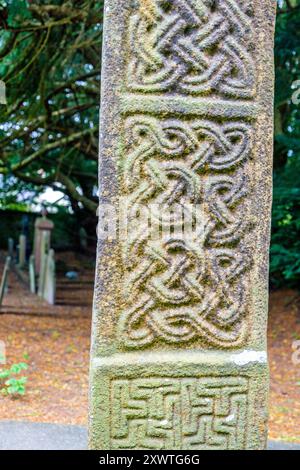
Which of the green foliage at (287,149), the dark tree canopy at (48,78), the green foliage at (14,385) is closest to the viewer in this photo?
the green foliage at (14,385)

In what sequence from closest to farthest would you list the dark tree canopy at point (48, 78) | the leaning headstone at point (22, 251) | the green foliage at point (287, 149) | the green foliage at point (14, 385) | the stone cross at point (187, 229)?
the stone cross at point (187, 229), the green foliage at point (14, 385), the dark tree canopy at point (48, 78), the green foliage at point (287, 149), the leaning headstone at point (22, 251)

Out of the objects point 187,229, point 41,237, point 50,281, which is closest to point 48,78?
point 50,281

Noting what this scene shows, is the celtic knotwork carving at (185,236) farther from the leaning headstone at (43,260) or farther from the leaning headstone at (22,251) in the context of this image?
the leaning headstone at (22,251)

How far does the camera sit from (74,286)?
11133 millimetres

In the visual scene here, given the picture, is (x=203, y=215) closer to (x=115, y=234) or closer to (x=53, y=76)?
(x=115, y=234)

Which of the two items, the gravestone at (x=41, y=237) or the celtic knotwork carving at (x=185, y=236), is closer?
the celtic knotwork carving at (x=185, y=236)

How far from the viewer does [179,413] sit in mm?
2502

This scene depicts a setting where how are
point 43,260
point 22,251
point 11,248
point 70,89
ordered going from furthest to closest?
point 11,248
point 22,251
point 43,260
point 70,89

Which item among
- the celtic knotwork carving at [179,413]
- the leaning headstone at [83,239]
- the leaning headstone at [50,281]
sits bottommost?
the celtic knotwork carving at [179,413]

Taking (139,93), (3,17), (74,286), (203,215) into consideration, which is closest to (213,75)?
(139,93)

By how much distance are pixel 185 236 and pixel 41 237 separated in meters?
9.21

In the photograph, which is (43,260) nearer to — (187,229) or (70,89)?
(70,89)

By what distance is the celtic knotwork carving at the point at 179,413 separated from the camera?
8.11 feet

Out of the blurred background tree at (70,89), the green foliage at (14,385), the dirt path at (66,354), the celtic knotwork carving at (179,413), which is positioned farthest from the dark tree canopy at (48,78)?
the celtic knotwork carving at (179,413)
